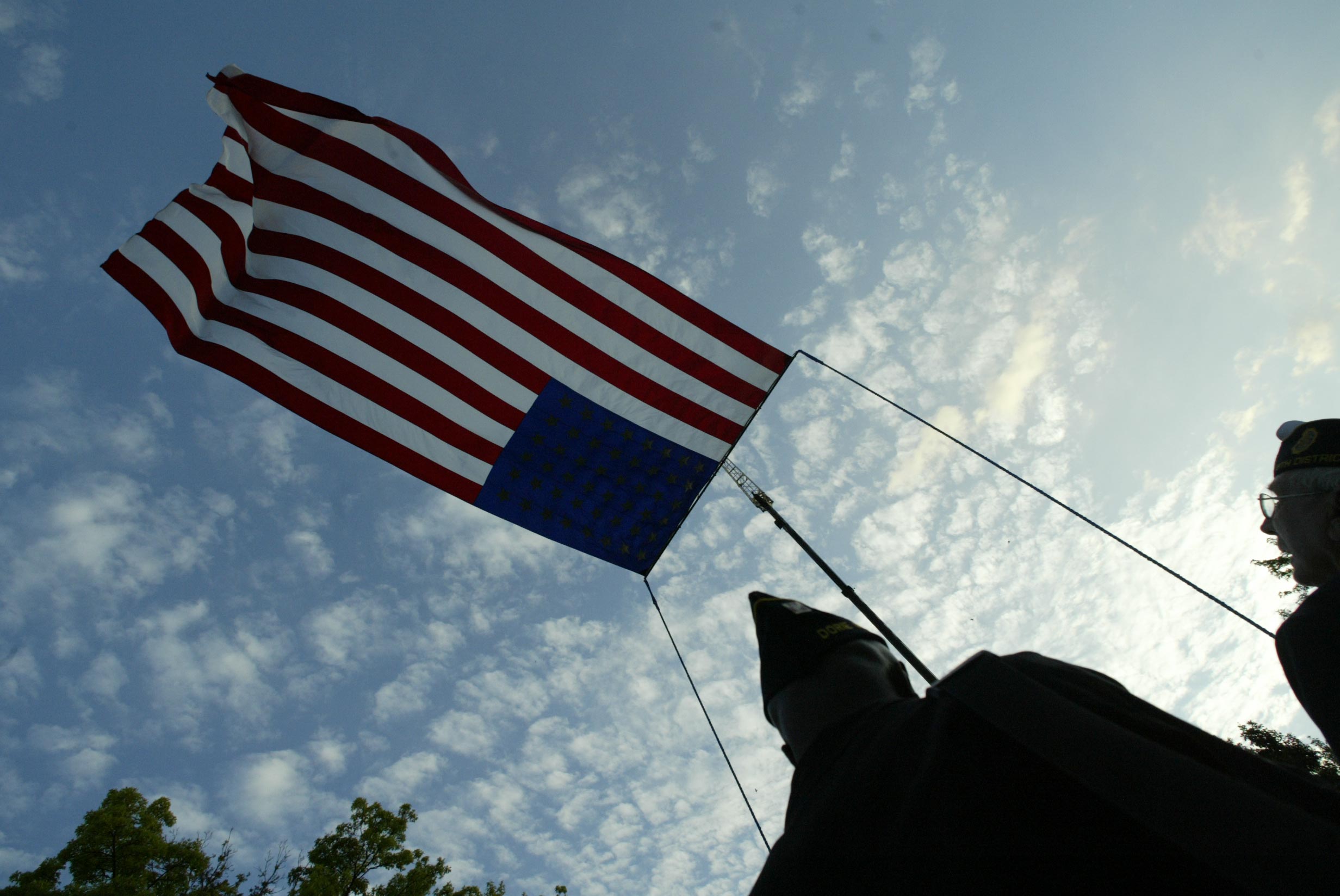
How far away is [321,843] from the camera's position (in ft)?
37.7

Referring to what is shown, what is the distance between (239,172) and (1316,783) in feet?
25.1

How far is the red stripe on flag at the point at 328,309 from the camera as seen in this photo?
18.6 feet

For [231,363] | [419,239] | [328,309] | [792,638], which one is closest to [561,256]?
[419,239]

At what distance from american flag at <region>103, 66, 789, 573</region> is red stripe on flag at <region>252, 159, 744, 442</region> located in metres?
0.02

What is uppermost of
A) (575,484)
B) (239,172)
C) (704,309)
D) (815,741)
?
(239,172)

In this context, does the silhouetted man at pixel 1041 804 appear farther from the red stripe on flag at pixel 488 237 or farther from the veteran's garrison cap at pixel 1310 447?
the red stripe on flag at pixel 488 237

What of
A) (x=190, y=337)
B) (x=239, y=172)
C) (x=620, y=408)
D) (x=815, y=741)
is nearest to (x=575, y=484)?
(x=620, y=408)

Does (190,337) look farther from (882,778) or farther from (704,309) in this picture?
(882,778)

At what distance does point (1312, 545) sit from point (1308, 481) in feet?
0.79

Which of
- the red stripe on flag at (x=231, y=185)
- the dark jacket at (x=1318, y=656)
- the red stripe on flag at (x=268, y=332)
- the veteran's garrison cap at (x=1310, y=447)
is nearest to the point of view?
the dark jacket at (x=1318, y=656)

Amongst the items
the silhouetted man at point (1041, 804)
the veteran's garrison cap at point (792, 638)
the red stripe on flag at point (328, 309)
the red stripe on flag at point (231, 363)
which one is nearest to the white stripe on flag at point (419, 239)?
the red stripe on flag at point (328, 309)

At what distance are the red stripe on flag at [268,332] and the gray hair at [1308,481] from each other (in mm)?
5786

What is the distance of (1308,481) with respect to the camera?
7.73 ft

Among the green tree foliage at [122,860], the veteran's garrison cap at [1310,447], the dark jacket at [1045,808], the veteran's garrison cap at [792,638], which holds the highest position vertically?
the green tree foliage at [122,860]
